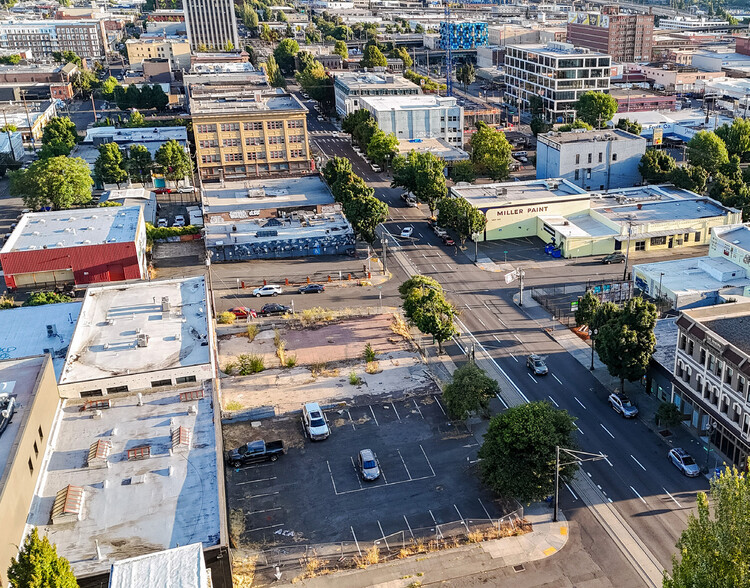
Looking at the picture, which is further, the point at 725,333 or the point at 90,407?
the point at 725,333

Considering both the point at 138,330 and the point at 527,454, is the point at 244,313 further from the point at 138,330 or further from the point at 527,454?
the point at 527,454

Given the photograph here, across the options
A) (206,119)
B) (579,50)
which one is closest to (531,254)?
(206,119)

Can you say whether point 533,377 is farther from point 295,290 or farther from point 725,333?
point 295,290

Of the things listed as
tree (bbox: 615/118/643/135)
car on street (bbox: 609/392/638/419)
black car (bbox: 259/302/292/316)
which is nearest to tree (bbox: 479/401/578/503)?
car on street (bbox: 609/392/638/419)

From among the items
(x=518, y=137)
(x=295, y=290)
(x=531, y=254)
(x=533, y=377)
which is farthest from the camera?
(x=518, y=137)

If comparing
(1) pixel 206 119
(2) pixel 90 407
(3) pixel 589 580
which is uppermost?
(1) pixel 206 119

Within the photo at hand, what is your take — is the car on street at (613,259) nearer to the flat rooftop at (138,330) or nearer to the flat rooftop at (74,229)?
the flat rooftop at (138,330)
